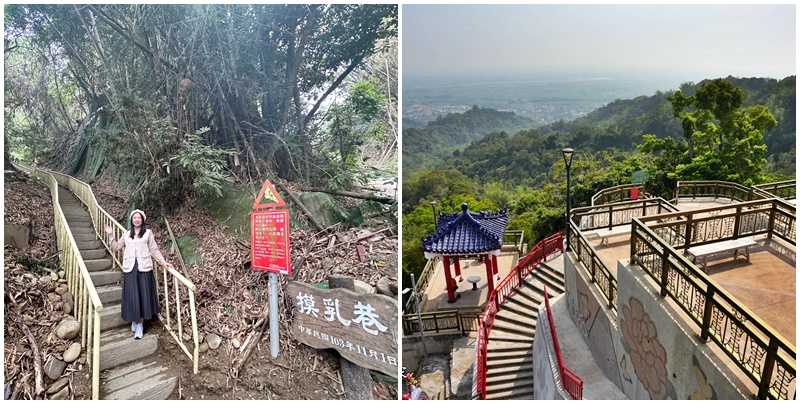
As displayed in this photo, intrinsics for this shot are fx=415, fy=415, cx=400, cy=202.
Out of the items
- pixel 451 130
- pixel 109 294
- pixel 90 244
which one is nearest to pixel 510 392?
pixel 109 294

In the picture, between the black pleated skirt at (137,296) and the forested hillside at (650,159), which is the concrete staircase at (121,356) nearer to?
the black pleated skirt at (137,296)

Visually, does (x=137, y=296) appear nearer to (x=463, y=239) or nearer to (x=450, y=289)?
(x=463, y=239)

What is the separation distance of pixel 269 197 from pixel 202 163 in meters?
1.37

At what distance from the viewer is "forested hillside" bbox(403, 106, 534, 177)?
56781mm

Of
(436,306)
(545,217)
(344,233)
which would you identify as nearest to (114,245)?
(344,233)

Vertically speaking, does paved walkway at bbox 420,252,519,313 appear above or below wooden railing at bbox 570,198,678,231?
below

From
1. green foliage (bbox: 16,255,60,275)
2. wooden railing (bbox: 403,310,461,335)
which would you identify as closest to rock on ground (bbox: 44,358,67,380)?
green foliage (bbox: 16,255,60,275)

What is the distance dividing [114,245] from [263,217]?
165 centimetres

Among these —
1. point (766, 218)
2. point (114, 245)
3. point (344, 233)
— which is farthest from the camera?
point (766, 218)

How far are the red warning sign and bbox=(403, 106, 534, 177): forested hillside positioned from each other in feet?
163

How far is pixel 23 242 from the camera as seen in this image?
4238 millimetres

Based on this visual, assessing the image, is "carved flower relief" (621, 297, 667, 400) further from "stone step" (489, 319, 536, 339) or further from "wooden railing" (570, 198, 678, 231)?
"wooden railing" (570, 198, 678, 231)

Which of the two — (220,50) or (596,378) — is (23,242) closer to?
(220,50)

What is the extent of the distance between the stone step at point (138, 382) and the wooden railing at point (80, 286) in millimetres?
130
